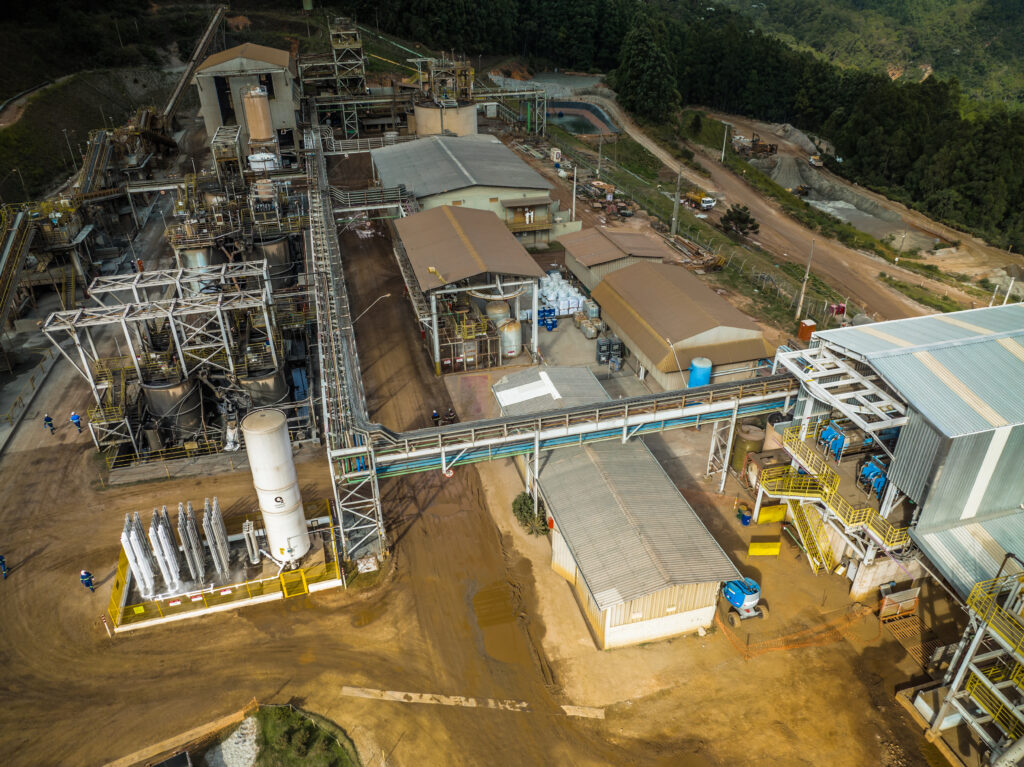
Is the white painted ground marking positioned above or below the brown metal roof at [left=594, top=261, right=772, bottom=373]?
below

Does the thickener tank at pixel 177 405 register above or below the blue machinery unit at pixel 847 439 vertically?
below

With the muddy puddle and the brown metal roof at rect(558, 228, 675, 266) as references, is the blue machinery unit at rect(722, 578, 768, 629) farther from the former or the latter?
the brown metal roof at rect(558, 228, 675, 266)

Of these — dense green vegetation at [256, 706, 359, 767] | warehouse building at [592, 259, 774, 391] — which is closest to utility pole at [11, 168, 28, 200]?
warehouse building at [592, 259, 774, 391]

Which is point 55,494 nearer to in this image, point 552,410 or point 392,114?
point 552,410

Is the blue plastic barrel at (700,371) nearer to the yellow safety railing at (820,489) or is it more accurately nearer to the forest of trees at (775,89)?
the yellow safety railing at (820,489)

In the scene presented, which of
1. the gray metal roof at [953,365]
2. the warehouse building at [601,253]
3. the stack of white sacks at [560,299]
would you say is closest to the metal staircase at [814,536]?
the gray metal roof at [953,365]

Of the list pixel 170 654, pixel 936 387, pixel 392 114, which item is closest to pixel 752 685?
pixel 936 387

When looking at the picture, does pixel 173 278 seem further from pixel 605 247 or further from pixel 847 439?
pixel 847 439
